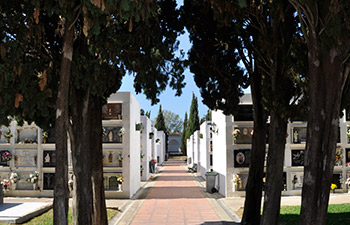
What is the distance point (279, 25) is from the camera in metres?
7.93

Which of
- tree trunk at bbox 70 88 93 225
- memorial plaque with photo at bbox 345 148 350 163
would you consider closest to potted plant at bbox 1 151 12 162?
tree trunk at bbox 70 88 93 225

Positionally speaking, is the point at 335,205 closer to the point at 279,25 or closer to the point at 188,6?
the point at 279,25

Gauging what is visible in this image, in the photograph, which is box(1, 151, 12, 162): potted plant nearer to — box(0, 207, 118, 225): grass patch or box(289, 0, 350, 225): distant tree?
box(0, 207, 118, 225): grass patch

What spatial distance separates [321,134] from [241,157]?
917 centimetres

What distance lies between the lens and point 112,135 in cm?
1502

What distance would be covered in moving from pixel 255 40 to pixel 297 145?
7.49 meters

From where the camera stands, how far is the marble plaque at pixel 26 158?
593 inches

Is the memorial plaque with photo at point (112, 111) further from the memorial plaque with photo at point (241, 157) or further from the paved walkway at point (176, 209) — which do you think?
the memorial plaque with photo at point (241, 157)

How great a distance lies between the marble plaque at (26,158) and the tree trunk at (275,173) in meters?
10.2

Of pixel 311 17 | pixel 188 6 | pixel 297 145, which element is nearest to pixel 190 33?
pixel 188 6

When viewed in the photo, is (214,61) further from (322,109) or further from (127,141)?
(127,141)

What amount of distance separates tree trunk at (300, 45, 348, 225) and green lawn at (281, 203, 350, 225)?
3.86m

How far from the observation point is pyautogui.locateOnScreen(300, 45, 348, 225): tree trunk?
534 centimetres

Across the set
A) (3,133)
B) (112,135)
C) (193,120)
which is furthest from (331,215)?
(193,120)
